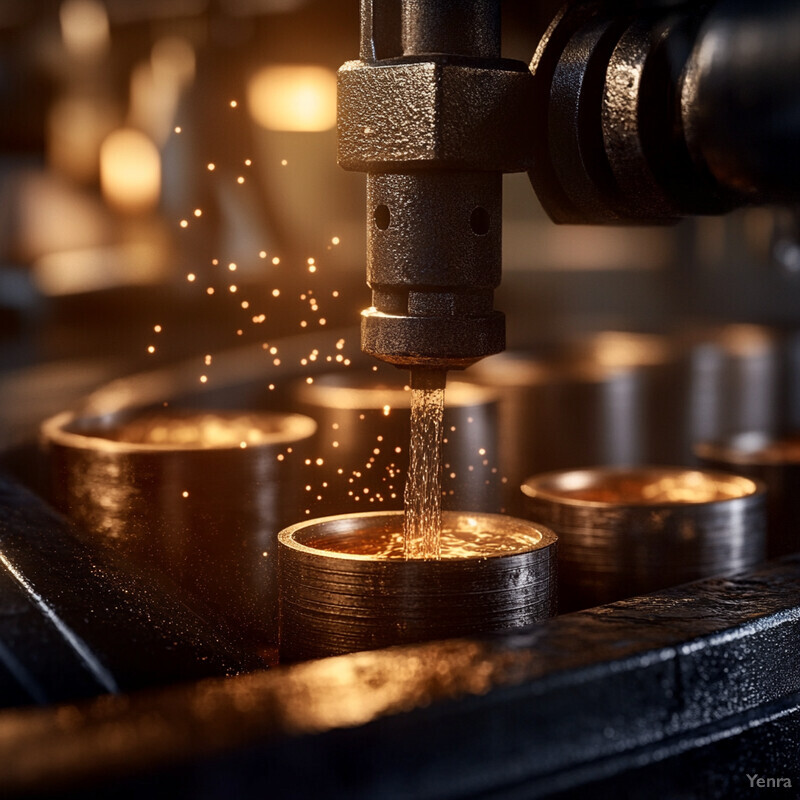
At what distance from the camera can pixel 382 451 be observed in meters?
1.70

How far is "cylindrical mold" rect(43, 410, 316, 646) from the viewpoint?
1288mm

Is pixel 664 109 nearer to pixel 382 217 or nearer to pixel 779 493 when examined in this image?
pixel 382 217

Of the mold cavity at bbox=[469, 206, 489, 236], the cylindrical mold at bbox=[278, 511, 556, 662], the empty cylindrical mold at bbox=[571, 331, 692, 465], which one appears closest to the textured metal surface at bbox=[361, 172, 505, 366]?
the mold cavity at bbox=[469, 206, 489, 236]

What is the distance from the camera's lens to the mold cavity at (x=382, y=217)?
107 cm

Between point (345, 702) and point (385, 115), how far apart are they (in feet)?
1.81

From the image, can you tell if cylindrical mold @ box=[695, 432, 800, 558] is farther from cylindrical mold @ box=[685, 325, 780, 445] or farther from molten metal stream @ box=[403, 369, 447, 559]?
cylindrical mold @ box=[685, 325, 780, 445]

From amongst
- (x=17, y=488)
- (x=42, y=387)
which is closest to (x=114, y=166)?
(x=42, y=387)

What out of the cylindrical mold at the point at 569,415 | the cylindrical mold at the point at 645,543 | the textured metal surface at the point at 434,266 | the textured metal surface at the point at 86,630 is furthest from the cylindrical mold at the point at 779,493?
the textured metal surface at the point at 86,630

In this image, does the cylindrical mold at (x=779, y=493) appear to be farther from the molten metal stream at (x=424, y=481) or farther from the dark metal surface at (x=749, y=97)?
the dark metal surface at (x=749, y=97)

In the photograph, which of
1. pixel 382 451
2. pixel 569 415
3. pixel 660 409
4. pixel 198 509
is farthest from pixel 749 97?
pixel 660 409

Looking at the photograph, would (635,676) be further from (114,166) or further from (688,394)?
(114,166)

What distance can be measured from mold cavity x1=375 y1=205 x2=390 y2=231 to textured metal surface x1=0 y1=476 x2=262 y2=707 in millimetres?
393

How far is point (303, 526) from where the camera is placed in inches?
45.7

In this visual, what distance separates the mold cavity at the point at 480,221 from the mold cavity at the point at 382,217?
77mm
